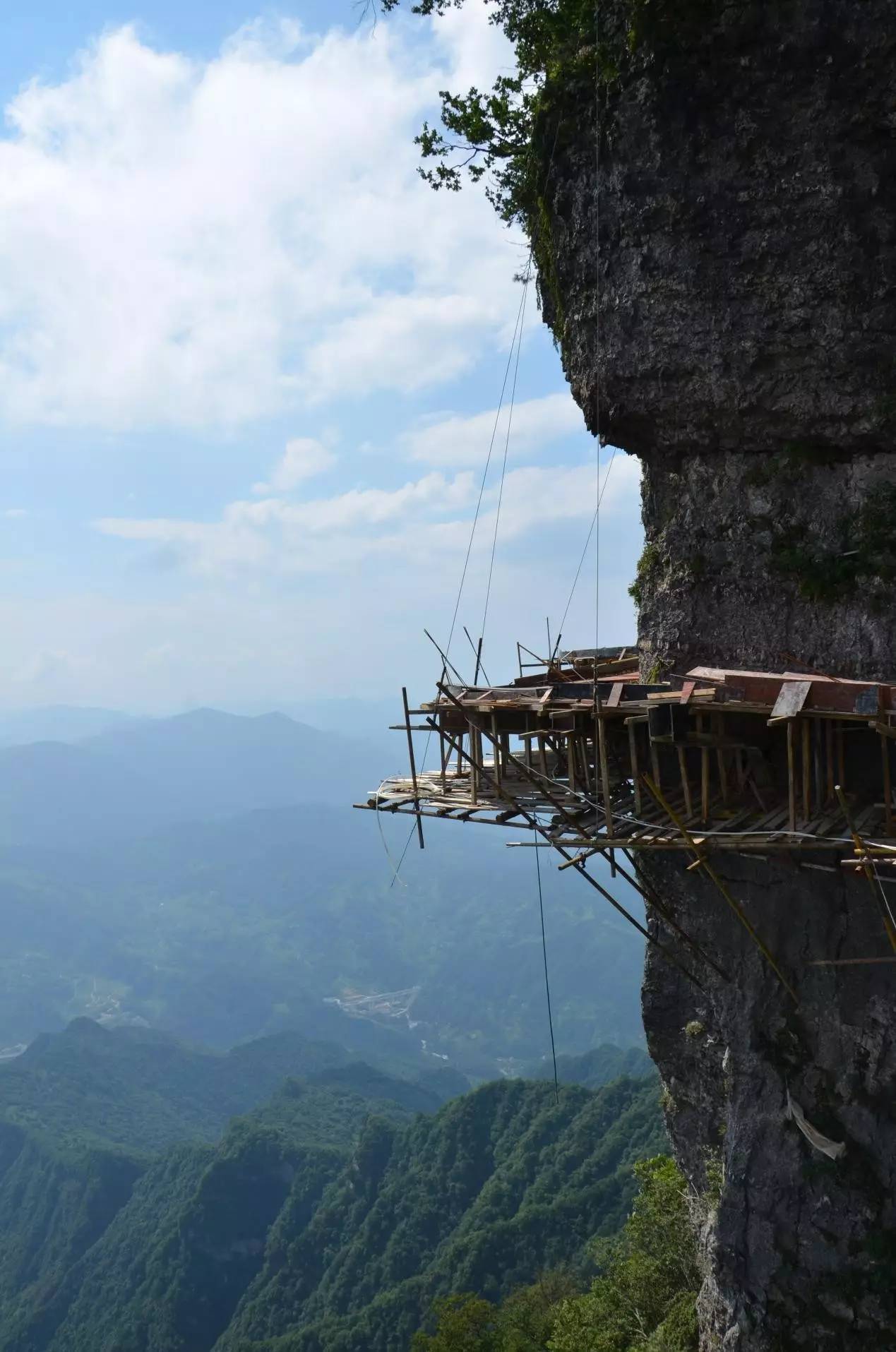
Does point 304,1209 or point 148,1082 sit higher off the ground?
point 304,1209

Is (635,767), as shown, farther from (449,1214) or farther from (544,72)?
(449,1214)

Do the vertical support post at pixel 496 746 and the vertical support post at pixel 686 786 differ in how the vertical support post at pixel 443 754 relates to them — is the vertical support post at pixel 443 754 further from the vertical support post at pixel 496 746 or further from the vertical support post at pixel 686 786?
the vertical support post at pixel 686 786

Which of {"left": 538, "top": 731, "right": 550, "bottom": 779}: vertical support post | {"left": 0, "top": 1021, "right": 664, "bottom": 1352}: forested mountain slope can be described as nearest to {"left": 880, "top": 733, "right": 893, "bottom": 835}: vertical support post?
{"left": 538, "top": 731, "right": 550, "bottom": 779}: vertical support post

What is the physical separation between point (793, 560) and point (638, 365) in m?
3.47

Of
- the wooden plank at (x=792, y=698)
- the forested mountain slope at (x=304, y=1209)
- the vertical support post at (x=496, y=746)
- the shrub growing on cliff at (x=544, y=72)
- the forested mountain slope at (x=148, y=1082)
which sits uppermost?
the shrub growing on cliff at (x=544, y=72)

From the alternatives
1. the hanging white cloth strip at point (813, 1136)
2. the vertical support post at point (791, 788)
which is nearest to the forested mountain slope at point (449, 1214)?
the hanging white cloth strip at point (813, 1136)

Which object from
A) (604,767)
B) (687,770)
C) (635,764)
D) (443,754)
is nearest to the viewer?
(635,764)

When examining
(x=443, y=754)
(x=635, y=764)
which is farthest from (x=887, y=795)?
(x=443, y=754)

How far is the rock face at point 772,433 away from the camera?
12.7 metres

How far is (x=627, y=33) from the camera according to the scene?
14203 millimetres

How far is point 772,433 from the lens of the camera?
1371cm

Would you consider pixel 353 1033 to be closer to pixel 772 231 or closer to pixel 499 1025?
pixel 499 1025

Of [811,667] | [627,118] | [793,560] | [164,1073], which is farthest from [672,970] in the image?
[164,1073]

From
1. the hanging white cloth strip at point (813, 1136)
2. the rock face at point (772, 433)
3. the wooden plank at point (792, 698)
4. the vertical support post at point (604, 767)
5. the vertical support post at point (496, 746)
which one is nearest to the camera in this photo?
the wooden plank at point (792, 698)
